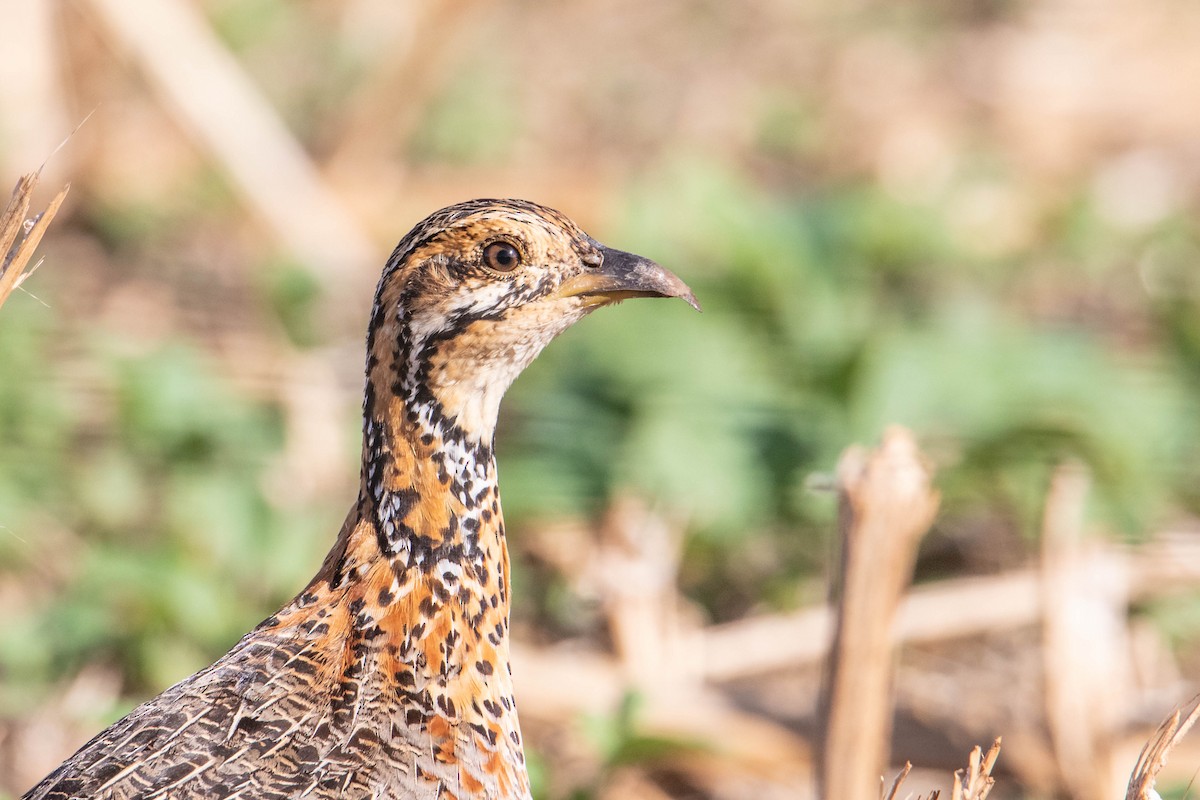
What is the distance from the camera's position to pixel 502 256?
3270 mm

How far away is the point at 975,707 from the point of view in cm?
549

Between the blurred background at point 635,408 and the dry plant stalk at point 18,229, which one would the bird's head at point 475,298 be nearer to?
the blurred background at point 635,408

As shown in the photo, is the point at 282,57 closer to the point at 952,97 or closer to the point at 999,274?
the point at 952,97

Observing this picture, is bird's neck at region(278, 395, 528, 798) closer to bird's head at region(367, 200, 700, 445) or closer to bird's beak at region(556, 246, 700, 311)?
bird's head at region(367, 200, 700, 445)

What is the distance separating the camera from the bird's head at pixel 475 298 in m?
3.24

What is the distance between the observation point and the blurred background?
507 cm

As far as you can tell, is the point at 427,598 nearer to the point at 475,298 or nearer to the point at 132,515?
the point at 475,298

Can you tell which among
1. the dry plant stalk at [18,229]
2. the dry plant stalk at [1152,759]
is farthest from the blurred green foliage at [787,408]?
the dry plant stalk at [18,229]

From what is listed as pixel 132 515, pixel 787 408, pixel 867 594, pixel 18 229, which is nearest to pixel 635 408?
pixel 787 408

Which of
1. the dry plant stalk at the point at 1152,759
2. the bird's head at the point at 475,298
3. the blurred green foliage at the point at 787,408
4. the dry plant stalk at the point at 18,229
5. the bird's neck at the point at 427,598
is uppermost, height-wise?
the blurred green foliage at the point at 787,408

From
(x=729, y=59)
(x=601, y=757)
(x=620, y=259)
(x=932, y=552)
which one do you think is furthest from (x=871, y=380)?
(x=729, y=59)

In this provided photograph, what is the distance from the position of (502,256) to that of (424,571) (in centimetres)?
65

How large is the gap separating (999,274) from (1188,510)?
2321 mm

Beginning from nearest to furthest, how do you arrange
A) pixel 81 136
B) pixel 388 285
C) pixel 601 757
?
pixel 388 285 → pixel 601 757 → pixel 81 136
